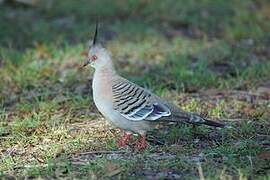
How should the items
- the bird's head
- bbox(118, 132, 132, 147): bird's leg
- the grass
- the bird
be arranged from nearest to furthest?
the grass → the bird → bbox(118, 132, 132, 147): bird's leg → the bird's head

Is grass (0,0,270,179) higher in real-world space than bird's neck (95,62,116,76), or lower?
lower

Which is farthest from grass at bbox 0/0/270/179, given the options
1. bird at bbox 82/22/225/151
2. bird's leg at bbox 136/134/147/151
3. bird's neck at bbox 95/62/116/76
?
bird's neck at bbox 95/62/116/76

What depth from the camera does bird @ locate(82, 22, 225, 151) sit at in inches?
201

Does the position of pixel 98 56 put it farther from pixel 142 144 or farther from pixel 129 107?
pixel 142 144

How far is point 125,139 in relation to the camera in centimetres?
532

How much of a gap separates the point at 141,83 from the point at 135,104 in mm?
2009

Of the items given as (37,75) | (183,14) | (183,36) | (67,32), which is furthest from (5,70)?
(183,14)

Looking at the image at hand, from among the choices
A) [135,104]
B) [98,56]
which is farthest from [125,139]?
[98,56]

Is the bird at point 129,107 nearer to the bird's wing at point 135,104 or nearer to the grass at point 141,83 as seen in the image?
the bird's wing at point 135,104

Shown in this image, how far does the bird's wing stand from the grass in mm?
270

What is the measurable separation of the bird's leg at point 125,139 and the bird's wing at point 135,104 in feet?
0.89

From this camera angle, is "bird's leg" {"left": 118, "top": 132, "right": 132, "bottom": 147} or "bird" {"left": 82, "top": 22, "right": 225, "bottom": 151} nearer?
"bird" {"left": 82, "top": 22, "right": 225, "bottom": 151}

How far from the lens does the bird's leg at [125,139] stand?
527 cm

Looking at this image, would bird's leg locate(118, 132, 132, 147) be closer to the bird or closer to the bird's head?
the bird
